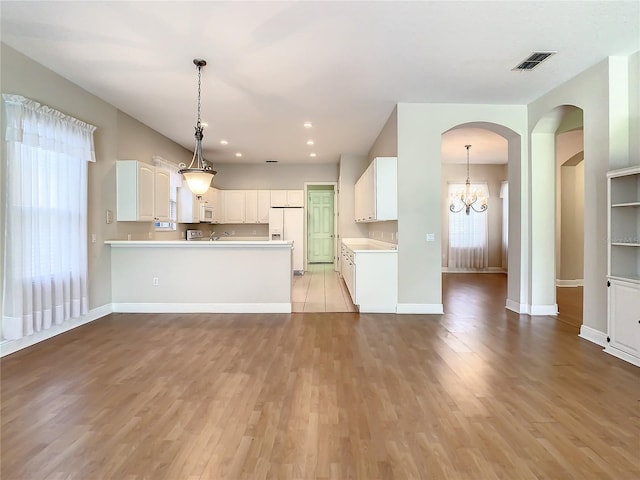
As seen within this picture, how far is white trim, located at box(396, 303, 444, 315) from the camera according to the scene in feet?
15.5

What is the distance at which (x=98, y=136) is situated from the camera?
176 inches

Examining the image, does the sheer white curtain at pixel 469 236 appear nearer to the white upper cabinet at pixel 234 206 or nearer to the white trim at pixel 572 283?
the white trim at pixel 572 283

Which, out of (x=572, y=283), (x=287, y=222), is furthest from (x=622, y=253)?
(x=287, y=222)

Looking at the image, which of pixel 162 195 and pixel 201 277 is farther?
pixel 162 195

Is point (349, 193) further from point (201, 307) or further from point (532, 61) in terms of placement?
point (532, 61)

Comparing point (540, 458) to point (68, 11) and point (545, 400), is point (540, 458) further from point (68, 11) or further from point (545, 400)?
point (68, 11)

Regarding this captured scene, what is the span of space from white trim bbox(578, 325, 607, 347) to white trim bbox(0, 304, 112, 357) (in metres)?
5.86

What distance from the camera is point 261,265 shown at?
15.7 feet

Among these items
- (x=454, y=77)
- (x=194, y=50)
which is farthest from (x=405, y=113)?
(x=194, y=50)

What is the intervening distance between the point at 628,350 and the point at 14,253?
19.0 feet

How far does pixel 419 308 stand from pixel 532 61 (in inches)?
125

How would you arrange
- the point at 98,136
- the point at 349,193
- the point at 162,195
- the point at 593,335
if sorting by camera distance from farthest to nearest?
1. the point at 349,193
2. the point at 162,195
3. the point at 98,136
4. the point at 593,335

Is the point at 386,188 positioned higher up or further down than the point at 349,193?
further down

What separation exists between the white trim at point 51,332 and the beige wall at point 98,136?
4.3 inches
